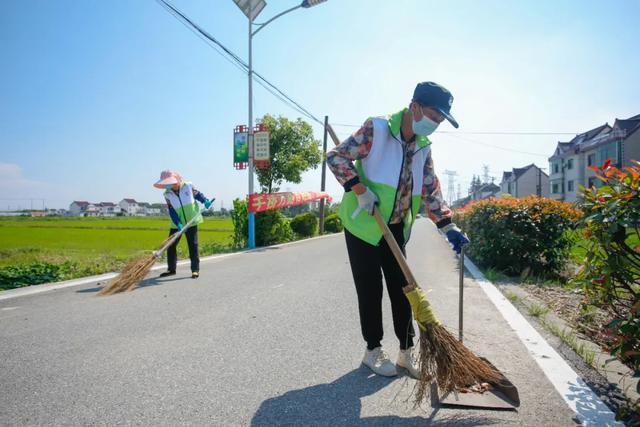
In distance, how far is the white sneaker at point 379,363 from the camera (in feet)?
8.24

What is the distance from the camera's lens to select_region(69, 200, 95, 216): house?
100m

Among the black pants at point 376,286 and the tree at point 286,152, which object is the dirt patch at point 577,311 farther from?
the tree at point 286,152

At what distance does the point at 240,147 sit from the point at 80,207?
107747 mm

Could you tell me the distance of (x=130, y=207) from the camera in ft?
385

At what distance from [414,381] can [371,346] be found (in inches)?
13.6

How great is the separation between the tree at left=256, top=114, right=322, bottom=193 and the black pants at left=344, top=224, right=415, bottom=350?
1554cm

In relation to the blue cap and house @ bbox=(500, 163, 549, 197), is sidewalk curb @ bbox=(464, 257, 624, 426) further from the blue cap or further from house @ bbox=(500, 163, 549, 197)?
house @ bbox=(500, 163, 549, 197)

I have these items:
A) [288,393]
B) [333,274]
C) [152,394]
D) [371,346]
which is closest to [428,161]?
[371,346]

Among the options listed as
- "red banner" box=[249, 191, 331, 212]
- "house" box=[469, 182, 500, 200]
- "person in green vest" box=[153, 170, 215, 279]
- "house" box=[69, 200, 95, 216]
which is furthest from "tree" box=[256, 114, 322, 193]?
"house" box=[69, 200, 95, 216]

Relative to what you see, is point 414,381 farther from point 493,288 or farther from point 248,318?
point 493,288

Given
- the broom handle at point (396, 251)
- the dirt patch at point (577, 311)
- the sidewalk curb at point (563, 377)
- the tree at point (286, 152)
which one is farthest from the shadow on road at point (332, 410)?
the tree at point (286, 152)

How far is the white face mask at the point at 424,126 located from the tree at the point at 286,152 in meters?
15.5

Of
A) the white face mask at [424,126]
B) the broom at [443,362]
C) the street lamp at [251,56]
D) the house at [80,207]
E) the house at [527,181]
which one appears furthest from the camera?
the house at [80,207]

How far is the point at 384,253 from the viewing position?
2613mm
